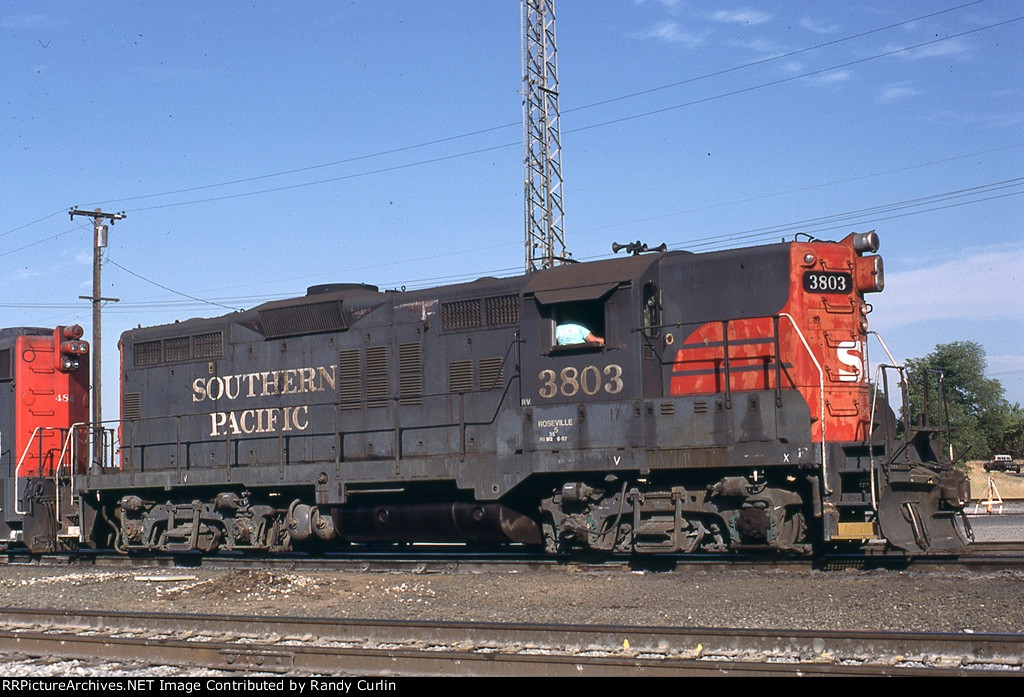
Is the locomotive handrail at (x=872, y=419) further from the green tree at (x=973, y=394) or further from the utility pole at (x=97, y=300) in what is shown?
the green tree at (x=973, y=394)

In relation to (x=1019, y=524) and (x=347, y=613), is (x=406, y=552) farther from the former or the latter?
(x=1019, y=524)

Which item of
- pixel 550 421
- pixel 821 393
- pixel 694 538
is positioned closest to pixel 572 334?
pixel 550 421

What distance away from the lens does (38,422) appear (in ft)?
57.5

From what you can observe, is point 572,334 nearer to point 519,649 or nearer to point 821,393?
point 821,393

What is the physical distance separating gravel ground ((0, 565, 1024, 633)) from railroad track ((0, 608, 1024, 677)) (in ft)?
4.32

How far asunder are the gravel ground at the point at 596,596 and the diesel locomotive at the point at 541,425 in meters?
0.63

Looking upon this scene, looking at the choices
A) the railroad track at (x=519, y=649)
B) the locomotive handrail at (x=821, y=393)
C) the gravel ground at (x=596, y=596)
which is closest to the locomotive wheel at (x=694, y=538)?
the gravel ground at (x=596, y=596)

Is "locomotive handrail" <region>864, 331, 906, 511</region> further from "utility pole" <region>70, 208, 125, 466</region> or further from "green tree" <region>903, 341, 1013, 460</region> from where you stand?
"green tree" <region>903, 341, 1013, 460</region>

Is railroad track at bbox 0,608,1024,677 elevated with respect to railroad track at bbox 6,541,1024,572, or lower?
elevated

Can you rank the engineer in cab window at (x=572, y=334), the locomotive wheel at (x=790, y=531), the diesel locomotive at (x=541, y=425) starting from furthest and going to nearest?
the engineer in cab window at (x=572, y=334) < the diesel locomotive at (x=541, y=425) < the locomotive wheel at (x=790, y=531)

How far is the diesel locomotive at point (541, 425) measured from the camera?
11250mm

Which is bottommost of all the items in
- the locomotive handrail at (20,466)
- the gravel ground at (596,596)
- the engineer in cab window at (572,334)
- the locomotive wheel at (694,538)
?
the gravel ground at (596,596)

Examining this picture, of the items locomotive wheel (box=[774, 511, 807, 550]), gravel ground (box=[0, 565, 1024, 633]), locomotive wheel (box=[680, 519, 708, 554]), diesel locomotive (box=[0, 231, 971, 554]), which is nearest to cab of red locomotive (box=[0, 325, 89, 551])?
diesel locomotive (box=[0, 231, 971, 554])

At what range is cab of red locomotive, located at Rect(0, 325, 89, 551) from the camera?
16.4 m
